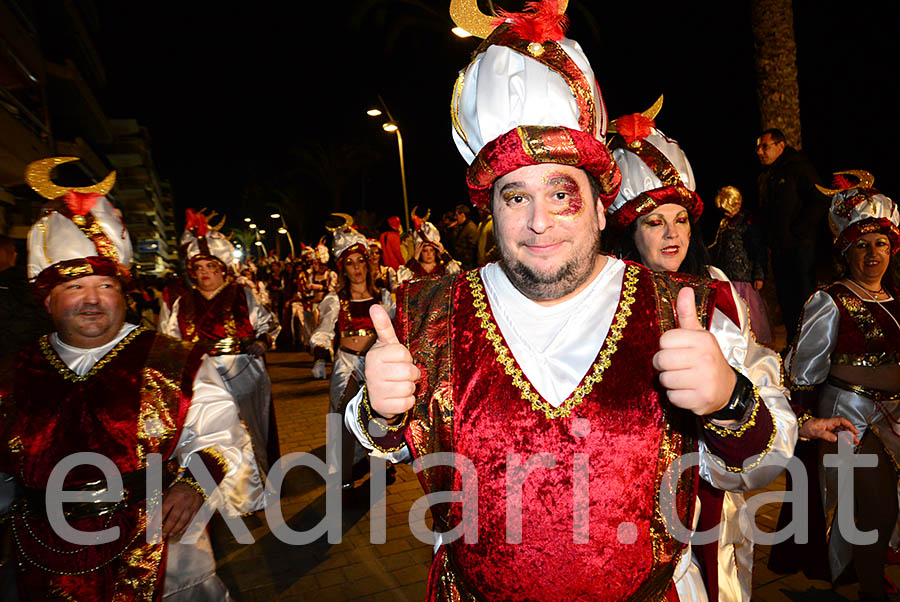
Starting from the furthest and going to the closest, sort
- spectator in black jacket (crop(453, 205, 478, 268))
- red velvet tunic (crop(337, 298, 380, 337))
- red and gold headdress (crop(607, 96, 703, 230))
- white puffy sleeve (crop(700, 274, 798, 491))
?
spectator in black jacket (crop(453, 205, 478, 268))
red velvet tunic (crop(337, 298, 380, 337))
red and gold headdress (crop(607, 96, 703, 230))
white puffy sleeve (crop(700, 274, 798, 491))

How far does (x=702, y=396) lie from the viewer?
1.44 m

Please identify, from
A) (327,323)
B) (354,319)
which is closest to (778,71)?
(354,319)

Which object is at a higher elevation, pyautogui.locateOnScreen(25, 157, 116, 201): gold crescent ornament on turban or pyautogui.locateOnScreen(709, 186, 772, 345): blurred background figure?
pyautogui.locateOnScreen(25, 157, 116, 201): gold crescent ornament on turban

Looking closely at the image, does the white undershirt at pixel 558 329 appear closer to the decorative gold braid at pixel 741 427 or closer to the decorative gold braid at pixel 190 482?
the decorative gold braid at pixel 741 427

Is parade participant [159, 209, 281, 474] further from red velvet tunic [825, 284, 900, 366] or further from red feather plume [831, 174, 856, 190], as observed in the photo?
red feather plume [831, 174, 856, 190]

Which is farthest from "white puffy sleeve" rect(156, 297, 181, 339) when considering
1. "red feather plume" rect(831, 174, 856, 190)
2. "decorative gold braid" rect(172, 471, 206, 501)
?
"red feather plume" rect(831, 174, 856, 190)

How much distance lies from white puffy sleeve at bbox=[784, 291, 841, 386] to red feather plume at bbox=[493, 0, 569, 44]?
9.81 feet

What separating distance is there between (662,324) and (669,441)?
1.23 ft

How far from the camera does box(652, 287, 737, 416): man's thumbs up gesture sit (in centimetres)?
144

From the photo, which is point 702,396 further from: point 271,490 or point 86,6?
point 86,6

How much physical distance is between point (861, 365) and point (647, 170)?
6.75ft

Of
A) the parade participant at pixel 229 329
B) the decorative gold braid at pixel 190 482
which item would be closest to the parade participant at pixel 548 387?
the decorative gold braid at pixel 190 482

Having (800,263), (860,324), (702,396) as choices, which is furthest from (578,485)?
(800,263)

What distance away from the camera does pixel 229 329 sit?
619cm
